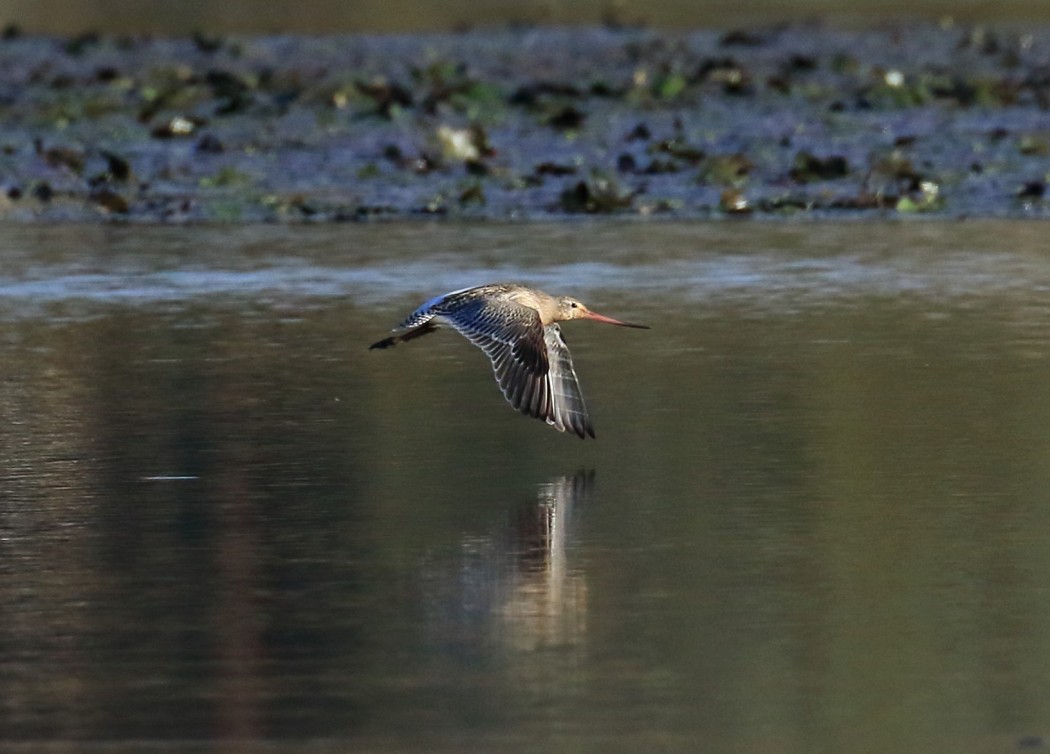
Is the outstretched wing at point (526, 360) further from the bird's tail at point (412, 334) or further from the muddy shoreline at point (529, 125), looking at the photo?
the muddy shoreline at point (529, 125)

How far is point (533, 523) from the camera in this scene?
7.05 meters

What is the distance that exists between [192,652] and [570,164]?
40.2 ft

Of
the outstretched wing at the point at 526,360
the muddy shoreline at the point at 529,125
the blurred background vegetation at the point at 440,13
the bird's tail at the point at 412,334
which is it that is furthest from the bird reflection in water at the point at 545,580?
the blurred background vegetation at the point at 440,13

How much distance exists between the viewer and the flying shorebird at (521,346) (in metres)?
8.20

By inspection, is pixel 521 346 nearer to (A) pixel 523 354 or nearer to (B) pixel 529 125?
(A) pixel 523 354

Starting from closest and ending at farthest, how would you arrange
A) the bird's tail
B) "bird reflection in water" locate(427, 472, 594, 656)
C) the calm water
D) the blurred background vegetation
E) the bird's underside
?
1. the calm water
2. "bird reflection in water" locate(427, 472, 594, 656)
3. the bird's underside
4. the bird's tail
5. the blurred background vegetation

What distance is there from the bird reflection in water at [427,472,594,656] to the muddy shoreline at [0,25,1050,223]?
863 cm

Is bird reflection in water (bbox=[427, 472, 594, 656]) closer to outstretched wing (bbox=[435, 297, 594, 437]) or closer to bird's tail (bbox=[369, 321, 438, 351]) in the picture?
outstretched wing (bbox=[435, 297, 594, 437])

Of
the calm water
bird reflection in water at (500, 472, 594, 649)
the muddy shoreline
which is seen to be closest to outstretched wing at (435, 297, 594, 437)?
the calm water

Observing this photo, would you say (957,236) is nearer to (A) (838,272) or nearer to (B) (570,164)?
(A) (838,272)

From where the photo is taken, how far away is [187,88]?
21.5m

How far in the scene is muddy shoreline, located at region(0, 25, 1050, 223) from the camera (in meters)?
16.0

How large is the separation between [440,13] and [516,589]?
25358mm

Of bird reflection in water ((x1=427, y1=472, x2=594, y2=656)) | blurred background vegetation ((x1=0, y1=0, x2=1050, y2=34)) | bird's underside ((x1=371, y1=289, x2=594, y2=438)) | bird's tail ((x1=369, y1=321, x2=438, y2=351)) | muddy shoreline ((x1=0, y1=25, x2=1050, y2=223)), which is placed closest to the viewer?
bird reflection in water ((x1=427, y1=472, x2=594, y2=656))
